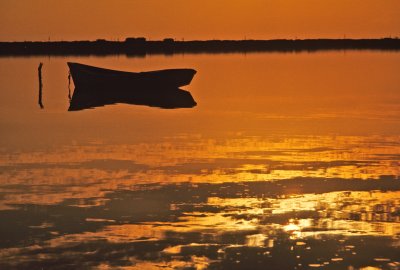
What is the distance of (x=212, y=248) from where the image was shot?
53.6 ft

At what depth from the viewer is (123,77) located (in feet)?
204

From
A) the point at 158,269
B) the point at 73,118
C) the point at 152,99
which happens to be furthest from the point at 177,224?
the point at 152,99

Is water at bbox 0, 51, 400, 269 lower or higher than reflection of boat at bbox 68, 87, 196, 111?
lower

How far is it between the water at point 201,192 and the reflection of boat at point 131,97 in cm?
1015

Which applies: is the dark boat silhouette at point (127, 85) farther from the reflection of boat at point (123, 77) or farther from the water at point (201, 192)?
the water at point (201, 192)

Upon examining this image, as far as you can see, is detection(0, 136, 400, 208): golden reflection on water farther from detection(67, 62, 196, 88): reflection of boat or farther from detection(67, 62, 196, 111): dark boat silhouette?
detection(67, 62, 196, 88): reflection of boat

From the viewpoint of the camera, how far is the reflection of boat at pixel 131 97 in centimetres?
5391

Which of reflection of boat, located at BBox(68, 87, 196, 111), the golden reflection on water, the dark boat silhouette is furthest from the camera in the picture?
the dark boat silhouette

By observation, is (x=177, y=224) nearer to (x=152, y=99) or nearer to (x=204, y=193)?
Result: (x=204, y=193)

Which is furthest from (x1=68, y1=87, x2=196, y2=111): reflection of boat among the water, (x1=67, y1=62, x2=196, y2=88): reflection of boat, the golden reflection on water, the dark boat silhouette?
the golden reflection on water

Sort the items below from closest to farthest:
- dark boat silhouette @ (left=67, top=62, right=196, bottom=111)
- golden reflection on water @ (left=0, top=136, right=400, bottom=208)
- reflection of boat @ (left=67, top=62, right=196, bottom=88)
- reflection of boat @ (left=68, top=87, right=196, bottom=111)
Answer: golden reflection on water @ (left=0, top=136, right=400, bottom=208) < reflection of boat @ (left=68, top=87, right=196, bottom=111) < dark boat silhouette @ (left=67, top=62, right=196, bottom=111) < reflection of boat @ (left=67, top=62, right=196, bottom=88)

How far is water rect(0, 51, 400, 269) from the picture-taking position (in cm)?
1606

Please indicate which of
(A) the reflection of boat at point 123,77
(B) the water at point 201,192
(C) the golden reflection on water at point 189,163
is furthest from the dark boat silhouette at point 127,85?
(C) the golden reflection on water at point 189,163

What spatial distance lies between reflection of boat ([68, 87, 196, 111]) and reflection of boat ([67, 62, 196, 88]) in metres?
0.31
